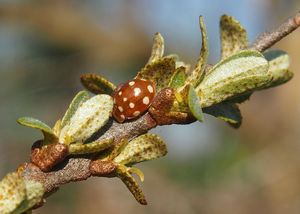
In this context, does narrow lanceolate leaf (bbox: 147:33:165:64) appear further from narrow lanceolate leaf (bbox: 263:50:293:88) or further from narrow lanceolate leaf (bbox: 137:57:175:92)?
narrow lanceolate leaf (bbox: 263:50:293:88)

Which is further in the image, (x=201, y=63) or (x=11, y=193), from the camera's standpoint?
(x=201, y=63)

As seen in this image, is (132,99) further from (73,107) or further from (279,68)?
(279,68)

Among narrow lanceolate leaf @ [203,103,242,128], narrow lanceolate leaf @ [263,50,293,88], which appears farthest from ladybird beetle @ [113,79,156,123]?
narrow lanceolate leaf @ [263,50,293,88]

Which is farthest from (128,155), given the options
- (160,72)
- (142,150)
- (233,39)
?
(233,39)

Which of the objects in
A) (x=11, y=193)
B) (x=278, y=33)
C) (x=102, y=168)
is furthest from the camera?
(x=278, y=33)

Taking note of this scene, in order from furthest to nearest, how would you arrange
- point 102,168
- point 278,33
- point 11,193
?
1. point 278,33
2. point 102,168
3. point 11,193

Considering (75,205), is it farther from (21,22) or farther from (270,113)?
(270,113)

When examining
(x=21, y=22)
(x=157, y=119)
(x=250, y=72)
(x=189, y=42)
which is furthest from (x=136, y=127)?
(x=189, y=42)
